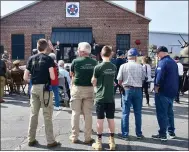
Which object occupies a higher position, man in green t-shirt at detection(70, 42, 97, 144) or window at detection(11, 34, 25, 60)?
window at detection(11, 34, 25, 60)

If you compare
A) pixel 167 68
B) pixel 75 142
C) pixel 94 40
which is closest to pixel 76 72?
pixel 75 142

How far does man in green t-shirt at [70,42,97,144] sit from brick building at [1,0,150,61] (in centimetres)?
1859

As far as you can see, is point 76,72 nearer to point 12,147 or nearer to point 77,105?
point 77,105

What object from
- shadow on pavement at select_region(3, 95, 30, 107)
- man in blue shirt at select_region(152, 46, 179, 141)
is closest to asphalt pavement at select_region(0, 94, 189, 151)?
man in blue shirt at select_region(152, 46, 179, 141)

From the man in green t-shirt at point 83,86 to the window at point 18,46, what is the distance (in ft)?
67.0

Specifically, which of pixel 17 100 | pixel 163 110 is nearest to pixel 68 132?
pixel 163 110

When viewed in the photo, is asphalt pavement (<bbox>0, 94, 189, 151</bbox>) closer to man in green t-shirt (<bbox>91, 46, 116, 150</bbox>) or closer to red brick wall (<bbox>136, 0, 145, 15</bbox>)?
man in green t-shirt (<bbox>91, 46, 116, 150</bbox>)

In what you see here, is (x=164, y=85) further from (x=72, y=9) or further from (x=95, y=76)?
(x=72, y=9)

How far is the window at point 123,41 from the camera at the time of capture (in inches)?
976

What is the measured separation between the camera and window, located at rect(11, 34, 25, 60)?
2547 centimetres

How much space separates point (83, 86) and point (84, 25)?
64.0 ft

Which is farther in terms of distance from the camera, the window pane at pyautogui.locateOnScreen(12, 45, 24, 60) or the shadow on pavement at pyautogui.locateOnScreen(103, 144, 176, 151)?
the window pane at pyautogui.locateOnScreen(12, 45, 24, 60)

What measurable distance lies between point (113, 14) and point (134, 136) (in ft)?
63.5

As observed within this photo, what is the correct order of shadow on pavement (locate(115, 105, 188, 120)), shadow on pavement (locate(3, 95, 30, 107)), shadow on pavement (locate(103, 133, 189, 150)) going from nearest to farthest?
shadow on pavement (locate(103, 133, 189, 150)) < shadow on pavement (locate(115, 105, 188, 120)) < shadow on pavement (locate(3, 95, 30, 107))
